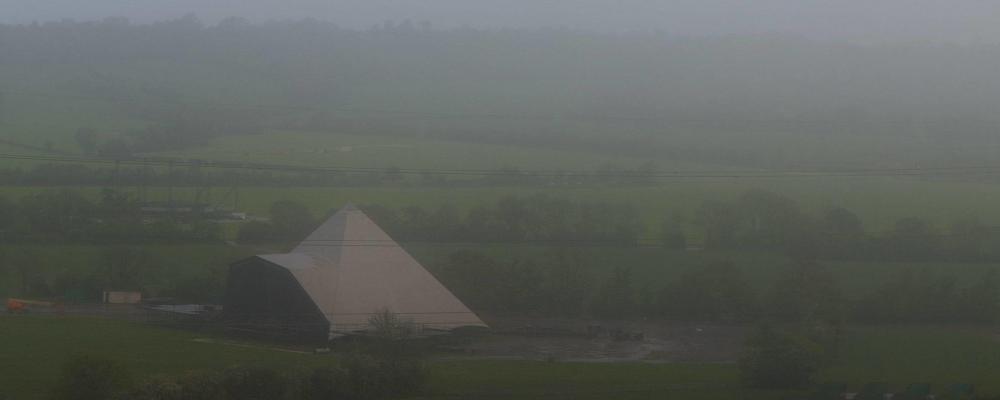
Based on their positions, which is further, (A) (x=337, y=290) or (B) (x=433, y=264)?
(B) (x=433, y=264)

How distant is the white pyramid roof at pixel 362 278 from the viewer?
12516mm

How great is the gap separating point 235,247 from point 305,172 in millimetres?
2289

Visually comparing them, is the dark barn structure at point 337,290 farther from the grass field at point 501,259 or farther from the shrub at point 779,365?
the shrub at point 779,365

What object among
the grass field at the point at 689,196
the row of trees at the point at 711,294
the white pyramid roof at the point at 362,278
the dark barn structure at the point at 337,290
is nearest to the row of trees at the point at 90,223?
the grass field at the point at 689,196

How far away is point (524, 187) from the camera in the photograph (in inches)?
647

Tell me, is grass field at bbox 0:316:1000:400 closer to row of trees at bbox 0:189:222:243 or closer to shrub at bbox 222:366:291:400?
shrub at bbox 222:366:291:400

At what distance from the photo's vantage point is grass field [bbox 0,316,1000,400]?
9.41 metres

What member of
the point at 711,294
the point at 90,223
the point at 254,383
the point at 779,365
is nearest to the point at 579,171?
the point at 711,294

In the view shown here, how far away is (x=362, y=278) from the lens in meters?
13.0

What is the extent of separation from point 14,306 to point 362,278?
461 cm

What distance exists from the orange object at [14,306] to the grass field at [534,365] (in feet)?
2.42

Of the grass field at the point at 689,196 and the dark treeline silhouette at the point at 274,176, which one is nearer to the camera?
the grass field at the point at 689,196

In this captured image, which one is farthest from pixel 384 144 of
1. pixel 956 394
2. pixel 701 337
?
pixel 956 394

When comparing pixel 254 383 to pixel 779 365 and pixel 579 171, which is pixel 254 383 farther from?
pixel 579 171
